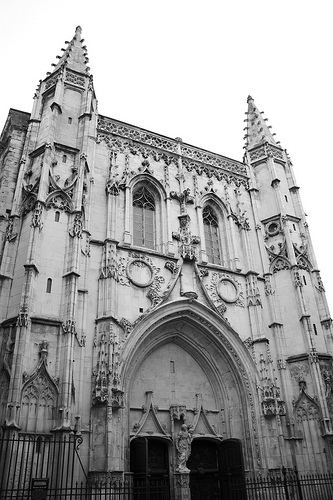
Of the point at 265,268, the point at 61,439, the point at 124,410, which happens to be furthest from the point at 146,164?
the point at 61,439

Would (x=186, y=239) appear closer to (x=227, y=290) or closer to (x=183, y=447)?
(x=227, y=290)

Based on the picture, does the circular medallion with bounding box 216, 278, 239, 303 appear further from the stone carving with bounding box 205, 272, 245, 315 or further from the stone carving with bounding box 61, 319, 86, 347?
the stone carving with bounding box 61, 319, 86, 347

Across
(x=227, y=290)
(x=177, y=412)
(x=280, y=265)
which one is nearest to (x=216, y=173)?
(x=280, y=265)

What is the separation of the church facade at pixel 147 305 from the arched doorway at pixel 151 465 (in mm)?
59

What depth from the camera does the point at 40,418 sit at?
11.2 m

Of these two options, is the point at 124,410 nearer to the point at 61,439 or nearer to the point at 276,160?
the point at 61,439

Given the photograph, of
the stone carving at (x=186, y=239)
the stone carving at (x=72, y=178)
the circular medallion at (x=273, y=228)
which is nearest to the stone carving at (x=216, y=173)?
the circular medallion at (x=273, y=228)

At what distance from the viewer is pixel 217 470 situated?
1517 cm

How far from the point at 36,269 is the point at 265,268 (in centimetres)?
1027

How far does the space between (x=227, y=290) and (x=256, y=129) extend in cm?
1085

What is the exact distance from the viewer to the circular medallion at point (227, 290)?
17344 mm

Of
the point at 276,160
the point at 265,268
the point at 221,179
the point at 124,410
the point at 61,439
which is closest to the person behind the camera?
the point at 61,439

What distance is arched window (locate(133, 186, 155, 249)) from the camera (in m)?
17.5

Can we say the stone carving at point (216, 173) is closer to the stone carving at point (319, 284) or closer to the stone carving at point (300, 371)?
the stone carving at point (319, 284)
